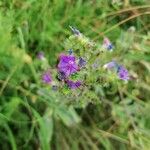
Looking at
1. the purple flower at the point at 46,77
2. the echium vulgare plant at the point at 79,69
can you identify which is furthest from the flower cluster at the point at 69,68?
the purple flower at the point at 46,77

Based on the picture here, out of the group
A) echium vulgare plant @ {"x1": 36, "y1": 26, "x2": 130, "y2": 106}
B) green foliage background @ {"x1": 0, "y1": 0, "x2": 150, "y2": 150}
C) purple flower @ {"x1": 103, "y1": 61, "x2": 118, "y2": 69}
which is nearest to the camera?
echium vulgare plant @ {"x1": 36, "y1": 26, "x2": 130, "y2": 106}

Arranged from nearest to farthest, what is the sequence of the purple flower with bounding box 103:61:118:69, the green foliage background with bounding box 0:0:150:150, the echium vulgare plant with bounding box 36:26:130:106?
the echium vulgare plant with bounding box 36:26:130:106, the purple flower with bounding box 103:61:118:69, the green foliage background with bounding box 0:0:150:150

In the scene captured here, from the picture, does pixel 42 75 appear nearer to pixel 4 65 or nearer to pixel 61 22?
pixel 4 65

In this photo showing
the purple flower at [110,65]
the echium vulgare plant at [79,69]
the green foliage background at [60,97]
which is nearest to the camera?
the echium vulgare plant at [79,69]

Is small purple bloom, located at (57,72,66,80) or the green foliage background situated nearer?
small purple bloom, located at (57,72,66,80)

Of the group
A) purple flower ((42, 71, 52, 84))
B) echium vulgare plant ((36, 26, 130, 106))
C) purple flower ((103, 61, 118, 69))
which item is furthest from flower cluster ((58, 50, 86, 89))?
purple flower ((42, 71, 52, 84))

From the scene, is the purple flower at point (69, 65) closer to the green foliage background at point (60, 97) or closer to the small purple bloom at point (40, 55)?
the green foliage background at point (60, 97)

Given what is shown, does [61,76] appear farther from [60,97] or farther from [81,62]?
[60,97]

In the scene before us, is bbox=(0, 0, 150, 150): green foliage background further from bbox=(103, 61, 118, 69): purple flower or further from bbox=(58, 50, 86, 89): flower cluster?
bbox=(58, 50, 86, 89): flower cluster
